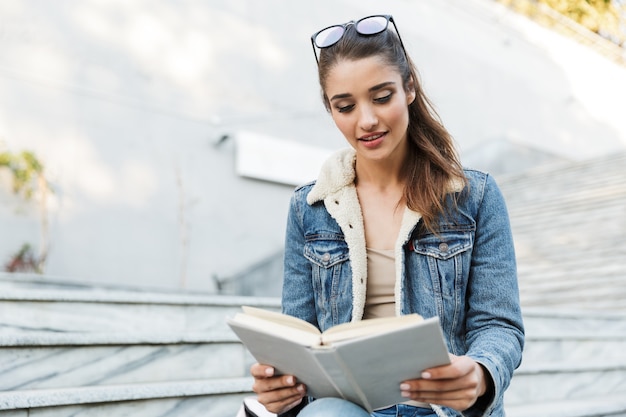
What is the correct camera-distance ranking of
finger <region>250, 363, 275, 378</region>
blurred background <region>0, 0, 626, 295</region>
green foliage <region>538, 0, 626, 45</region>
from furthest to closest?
green foliage <region>538, 0, 626, 45</region>
blurred background <region>0, 0, 626, 295</region>
finger <region>250, 363, 275, 378</region>

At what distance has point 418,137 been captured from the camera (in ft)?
5.71

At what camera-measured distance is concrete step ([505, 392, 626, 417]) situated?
256 centimetres

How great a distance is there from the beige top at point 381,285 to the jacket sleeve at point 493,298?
18cm

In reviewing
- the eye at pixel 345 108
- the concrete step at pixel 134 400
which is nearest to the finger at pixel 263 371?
the eye at pixel 345 108

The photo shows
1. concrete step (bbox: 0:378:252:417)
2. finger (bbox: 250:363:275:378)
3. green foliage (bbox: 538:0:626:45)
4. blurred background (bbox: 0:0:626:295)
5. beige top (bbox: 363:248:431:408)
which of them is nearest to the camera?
finger (bbox: 250:363:275:378)

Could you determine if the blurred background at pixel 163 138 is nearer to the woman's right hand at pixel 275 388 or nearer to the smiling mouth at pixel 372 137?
the smiling mouth at pixel 372 137

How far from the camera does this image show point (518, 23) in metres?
10.6

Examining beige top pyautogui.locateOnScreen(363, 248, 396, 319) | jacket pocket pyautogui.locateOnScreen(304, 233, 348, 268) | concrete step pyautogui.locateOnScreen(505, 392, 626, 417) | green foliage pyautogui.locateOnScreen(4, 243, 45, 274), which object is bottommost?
concrete step pyautogui.locateOnScreen(505, 392, 626, 417)

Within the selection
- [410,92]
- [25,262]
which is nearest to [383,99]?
[410,92]

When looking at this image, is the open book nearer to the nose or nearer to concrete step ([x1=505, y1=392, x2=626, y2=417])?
the nose

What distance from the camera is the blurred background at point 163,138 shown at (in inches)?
203

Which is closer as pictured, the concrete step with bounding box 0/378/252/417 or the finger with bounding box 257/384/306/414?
the finger with bounding box 257/384/306/414

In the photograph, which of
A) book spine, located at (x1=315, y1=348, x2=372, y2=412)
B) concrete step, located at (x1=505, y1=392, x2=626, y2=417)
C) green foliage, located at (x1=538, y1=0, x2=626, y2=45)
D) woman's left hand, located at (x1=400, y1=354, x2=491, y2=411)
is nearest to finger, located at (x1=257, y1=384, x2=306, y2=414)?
book spine, located at (x1=315, y1=348, x2=372, y2=412)

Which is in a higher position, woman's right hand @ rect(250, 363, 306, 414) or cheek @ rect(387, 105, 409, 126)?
cheek @ rect(387, 105, 409, 126)
